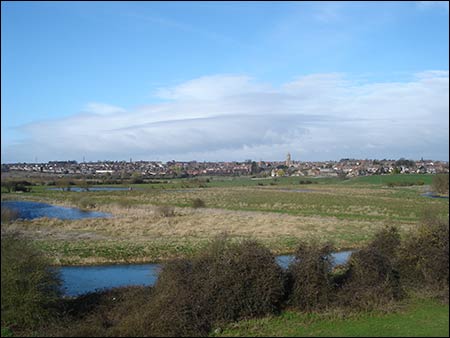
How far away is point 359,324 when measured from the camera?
44.3ft

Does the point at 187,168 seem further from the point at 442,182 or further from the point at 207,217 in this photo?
the point at 442,182

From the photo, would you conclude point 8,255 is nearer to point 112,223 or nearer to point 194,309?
point 194,309

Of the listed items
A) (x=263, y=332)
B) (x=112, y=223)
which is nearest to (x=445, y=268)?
(x=263, y=332)

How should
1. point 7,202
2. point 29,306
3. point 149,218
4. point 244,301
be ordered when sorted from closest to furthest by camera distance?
point 7,202, point 29,306, point 244,301, point 149,218

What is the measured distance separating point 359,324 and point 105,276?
15.0 meters

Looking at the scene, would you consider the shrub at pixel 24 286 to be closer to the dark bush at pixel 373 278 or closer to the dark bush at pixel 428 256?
the dark bush at pixel 373 278

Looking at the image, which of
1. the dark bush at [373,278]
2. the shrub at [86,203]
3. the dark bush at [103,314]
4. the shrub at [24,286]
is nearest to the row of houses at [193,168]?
the shrub at [24,286]

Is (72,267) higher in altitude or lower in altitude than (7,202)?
lower

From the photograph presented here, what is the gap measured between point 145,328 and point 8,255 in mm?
4370

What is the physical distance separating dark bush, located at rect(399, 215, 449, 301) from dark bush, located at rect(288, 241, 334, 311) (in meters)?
3.37

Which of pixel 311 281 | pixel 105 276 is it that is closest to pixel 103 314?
pixel 311 281

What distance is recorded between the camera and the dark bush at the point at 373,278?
1521cm

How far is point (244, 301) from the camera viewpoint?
14508 millimetres

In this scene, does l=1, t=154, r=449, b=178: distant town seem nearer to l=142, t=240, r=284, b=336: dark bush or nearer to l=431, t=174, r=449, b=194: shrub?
l=431, t=174, r=449, b=194: shrub
